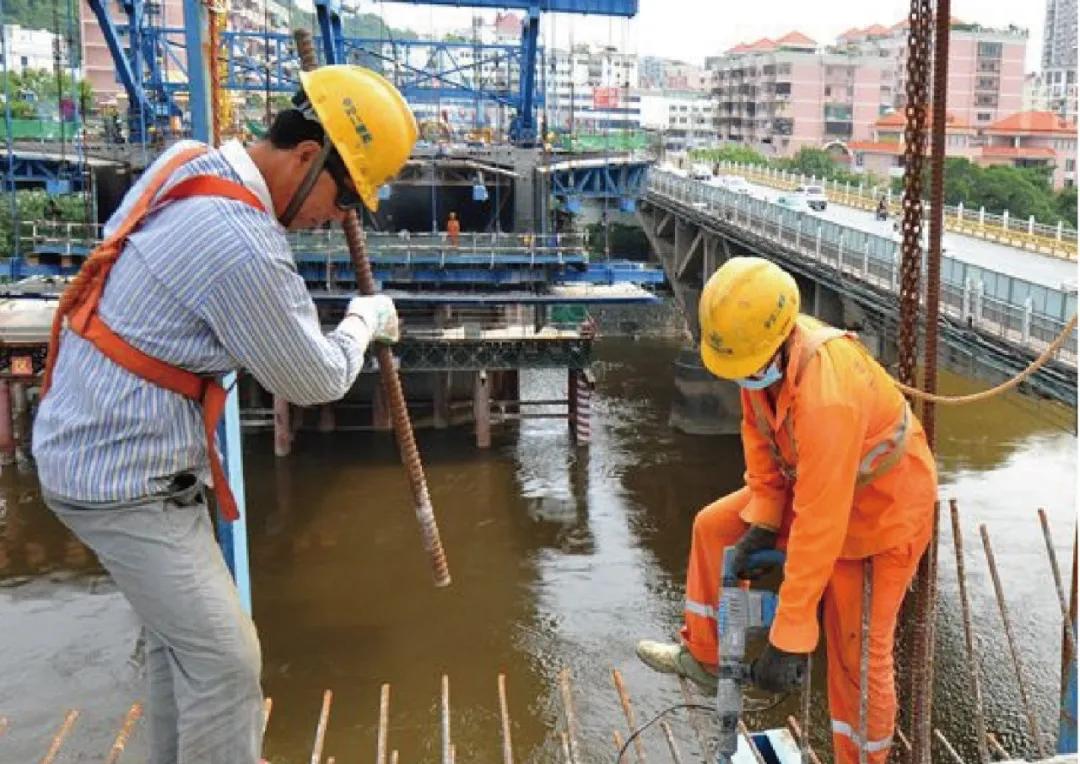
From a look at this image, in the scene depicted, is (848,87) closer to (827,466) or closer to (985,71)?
(985,71)

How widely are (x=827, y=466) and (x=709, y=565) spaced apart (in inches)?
35.9

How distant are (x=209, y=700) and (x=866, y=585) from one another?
7.21 ft

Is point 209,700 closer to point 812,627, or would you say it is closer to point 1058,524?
point 812,627

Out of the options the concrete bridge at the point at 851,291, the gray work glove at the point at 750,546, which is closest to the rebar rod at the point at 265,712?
the gray work glove at the point at 750,546

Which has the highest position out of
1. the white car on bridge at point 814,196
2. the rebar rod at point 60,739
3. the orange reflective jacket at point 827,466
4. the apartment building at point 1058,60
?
the apartment building at point 1058,60

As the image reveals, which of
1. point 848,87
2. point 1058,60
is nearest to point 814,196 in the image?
point 848,87

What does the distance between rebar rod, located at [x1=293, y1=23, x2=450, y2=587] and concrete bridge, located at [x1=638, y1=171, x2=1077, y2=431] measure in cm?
916

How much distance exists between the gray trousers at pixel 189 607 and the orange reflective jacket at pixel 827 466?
1698 mm

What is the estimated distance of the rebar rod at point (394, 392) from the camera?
346cm

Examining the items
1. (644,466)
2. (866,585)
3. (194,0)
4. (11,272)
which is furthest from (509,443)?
(866,585)

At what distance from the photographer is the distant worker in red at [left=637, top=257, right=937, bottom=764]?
127 inches

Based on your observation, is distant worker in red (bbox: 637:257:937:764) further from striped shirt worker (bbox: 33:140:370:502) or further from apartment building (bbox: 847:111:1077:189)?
apartment building (bbox: 847:111:1077:189)

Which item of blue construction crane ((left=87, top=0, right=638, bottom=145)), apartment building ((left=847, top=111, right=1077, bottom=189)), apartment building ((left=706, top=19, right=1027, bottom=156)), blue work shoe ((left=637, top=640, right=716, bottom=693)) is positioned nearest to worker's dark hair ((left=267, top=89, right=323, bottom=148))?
blue work shoe ((left=637, top=640, right=716, bottom=693))

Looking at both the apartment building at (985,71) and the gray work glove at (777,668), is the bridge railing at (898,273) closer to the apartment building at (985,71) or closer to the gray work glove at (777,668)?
the gray work glove at (777,668)
